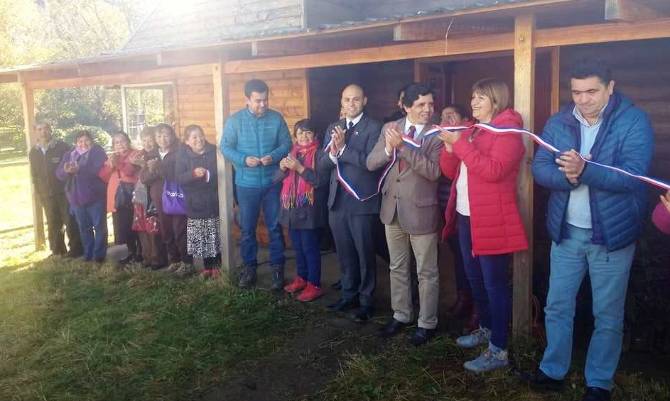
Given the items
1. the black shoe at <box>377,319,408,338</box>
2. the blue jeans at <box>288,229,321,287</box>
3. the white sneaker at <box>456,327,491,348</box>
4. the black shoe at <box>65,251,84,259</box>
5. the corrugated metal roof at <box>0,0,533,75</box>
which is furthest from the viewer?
the black shoe at <box>65,251,84,259</box>

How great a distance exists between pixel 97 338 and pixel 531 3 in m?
4.12

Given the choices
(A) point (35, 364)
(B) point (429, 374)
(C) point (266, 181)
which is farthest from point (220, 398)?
(C) point (266, 181)

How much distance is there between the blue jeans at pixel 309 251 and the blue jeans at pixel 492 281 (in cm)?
178

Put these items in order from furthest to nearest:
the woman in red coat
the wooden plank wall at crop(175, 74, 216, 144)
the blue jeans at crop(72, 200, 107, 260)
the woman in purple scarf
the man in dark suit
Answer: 1. the wooden plank wall at crop(175, 74, 216, 144)
2. the blue jeans at crop(72, 200, 107, 260)
3. the woman in purple scarf
4. the man in dark suit
5. the woman in red coat

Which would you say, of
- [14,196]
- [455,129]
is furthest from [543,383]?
[14,196]

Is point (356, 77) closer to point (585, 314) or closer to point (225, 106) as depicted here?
point (225, 106)

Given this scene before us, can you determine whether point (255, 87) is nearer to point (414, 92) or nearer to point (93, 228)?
point (414, 92)

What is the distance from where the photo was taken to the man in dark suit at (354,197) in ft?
15.0

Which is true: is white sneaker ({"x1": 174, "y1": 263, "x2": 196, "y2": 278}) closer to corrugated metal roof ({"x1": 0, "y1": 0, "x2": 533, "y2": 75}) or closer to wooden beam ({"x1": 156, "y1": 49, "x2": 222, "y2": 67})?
wooden beam ({"x1": 156, "y1": 49, "x2": 222, "y2": 67})

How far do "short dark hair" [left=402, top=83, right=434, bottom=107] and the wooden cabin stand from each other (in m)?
0.34

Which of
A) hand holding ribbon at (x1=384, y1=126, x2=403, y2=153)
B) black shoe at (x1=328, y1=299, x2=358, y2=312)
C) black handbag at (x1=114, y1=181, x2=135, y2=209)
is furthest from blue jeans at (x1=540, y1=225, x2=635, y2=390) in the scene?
black handbag at (x1=114, y1=181, x2=135, y2=209)

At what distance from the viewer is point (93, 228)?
23.4 ft

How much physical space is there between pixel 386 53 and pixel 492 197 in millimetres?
1597

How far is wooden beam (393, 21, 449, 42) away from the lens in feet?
12.9
